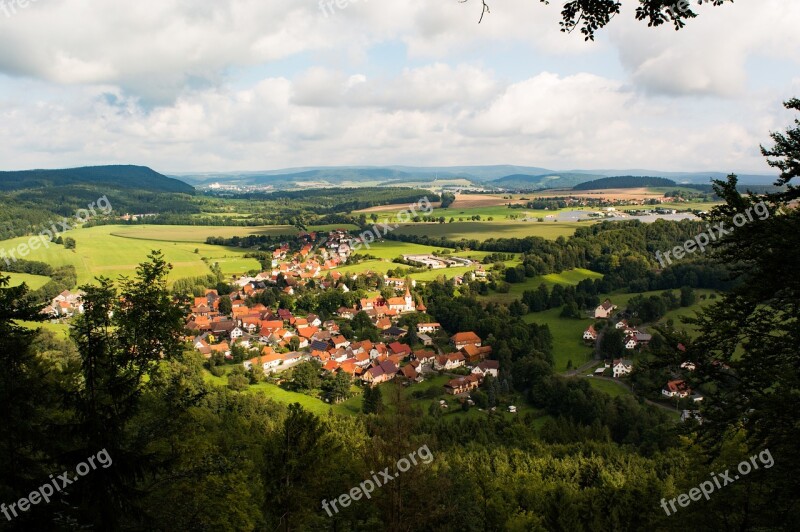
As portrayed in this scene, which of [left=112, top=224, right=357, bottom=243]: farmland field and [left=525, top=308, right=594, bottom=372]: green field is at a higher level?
[left=112, top=224, right=357, bottom=243]: farmland field

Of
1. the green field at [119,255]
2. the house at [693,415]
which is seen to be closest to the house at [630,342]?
the house at [693,415]

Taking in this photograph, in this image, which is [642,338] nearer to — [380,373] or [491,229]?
[380,373]

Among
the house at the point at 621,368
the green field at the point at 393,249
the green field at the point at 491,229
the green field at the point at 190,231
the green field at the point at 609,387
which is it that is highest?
the green field at the point at 491,229

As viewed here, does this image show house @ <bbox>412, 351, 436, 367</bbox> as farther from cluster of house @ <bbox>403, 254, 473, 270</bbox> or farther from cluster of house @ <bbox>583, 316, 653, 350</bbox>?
cluster of house @ <bbox>403, 254, 473, 270</bbox>

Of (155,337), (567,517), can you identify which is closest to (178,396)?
(155,337)

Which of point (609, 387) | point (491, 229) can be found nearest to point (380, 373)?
point (609, 387)

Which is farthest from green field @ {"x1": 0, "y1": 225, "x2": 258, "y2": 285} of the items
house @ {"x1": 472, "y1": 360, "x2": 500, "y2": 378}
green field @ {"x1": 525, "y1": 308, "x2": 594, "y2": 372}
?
green field @ {"x1": 525, "y1": 308, "x2": 594, "y2": 372}

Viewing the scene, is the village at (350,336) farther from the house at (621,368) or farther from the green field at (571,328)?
the green field at (571,328)
